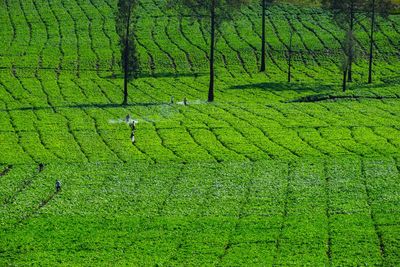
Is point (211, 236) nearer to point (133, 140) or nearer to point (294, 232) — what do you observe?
point (294, 232)

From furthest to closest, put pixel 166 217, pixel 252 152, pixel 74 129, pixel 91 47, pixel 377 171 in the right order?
pixel 91 47 < pixel 74 129 < pixel 252 152 < pixel 377 171 < pixel 166 217

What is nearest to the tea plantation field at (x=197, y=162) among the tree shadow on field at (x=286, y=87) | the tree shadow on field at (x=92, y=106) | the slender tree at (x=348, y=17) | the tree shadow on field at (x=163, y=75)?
the tree shadow on field at (x=92, y=106)

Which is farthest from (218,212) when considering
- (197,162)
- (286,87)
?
(286,87)

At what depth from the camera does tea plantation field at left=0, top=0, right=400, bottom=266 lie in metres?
44.2

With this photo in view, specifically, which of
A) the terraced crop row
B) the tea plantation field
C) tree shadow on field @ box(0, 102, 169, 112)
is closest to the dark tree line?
tree shadow on field @ box(0, 102, 169, 112)

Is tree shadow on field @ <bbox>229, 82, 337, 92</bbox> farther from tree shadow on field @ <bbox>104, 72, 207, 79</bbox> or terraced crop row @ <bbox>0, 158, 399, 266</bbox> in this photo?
terraced crop row @ <bbox>0, 158, 399, 266</bbox>

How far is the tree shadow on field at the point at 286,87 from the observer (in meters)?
94.2

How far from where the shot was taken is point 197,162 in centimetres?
5894

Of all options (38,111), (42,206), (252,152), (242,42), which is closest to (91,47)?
(242,42)

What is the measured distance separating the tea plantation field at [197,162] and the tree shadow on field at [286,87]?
0.38 meters

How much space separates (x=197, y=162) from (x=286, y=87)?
128 ft

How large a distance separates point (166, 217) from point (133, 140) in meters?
18.0

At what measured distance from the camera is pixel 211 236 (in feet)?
148

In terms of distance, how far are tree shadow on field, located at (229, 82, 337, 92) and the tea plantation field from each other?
0.38 m
